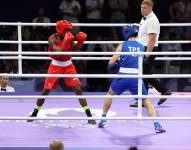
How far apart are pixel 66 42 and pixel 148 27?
Answer: 1.07 metres

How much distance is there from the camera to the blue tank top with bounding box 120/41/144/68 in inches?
226

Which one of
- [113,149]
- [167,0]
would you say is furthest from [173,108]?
[167,0]

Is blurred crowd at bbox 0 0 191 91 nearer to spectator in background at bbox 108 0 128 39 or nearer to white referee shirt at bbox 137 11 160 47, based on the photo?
spectator in background at bbox 108 0 128 39

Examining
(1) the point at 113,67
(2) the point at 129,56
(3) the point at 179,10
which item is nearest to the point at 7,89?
(1) the point at 113,67

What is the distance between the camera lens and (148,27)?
633cm

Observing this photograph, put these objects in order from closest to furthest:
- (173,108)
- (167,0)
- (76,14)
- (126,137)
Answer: (126,137) < (173,108) < (76,14) < (167,0)

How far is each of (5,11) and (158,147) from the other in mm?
7471

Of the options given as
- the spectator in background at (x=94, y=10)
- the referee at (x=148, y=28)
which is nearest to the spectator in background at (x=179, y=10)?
the spectator in background at (x=94, y=10)

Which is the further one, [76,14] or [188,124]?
[76,14]

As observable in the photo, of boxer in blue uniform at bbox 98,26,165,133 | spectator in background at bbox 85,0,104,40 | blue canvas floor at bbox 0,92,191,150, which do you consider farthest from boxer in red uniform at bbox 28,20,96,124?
spectator in background at bbox 85,0,104,40

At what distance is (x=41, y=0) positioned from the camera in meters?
11.9

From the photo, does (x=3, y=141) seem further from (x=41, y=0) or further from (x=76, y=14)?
(x=41, y=0)

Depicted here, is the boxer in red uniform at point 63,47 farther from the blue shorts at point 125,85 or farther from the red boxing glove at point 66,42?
the blue shorts at point 125,85

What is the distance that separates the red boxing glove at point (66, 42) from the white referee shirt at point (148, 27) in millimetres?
998
